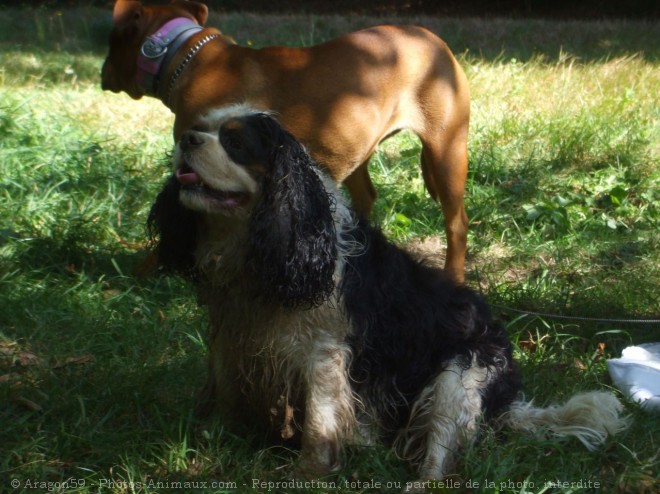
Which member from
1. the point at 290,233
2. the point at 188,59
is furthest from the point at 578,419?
the point at 188,59

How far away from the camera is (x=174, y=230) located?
3322 mm

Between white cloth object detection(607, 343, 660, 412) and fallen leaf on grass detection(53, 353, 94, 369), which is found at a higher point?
white cloth object detection(607, 343, 660, 412)

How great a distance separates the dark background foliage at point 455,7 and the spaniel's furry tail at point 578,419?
1227 centimetres

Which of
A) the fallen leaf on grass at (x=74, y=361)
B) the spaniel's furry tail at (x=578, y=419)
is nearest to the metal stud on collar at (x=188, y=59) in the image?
the fallen leaf on grass at (x=74, y=361)

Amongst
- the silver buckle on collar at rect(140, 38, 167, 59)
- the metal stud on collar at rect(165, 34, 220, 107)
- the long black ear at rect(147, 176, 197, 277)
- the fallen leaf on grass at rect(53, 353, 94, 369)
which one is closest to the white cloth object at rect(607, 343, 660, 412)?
the long black ear at rect(147, 176, 197, 277)

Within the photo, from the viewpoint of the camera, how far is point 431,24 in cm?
1212

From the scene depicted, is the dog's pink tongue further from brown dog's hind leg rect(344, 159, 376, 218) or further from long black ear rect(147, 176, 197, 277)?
brown dog's hind leg rect(344, 159, 376, 218)

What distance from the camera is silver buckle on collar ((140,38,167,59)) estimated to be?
508 cm

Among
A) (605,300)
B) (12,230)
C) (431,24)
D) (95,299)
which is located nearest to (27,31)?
(431,24)

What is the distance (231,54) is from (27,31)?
8231mm

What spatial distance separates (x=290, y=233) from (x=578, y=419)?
51.2 inches

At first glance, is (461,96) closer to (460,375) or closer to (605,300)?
(605,300)

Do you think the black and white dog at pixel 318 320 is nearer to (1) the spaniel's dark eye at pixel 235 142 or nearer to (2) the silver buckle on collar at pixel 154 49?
(1) the spaniel's dark eye at pixel 235 142

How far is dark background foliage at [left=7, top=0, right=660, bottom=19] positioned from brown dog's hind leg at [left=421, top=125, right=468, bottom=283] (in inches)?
406
